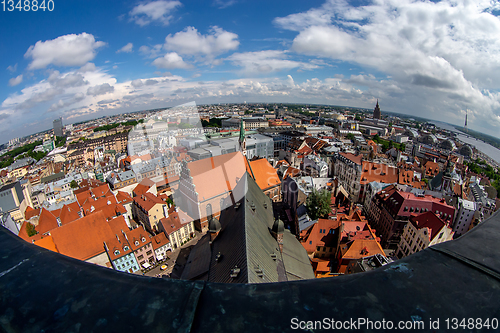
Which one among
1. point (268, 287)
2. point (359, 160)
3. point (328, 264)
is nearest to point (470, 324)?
point (268, 287)

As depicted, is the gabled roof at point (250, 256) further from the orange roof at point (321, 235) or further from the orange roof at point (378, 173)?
the orange roof at point (378, 173)

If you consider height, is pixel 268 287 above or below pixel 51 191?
above

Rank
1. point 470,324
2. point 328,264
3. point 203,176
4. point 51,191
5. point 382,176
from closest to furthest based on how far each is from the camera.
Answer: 1. point 470,324
2. point 328,264
3. point 203,176
4. point 382,176
5. point 51,191

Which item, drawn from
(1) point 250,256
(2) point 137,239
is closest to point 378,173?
(1) point 250,256

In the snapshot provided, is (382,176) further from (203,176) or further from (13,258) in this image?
(13,258)

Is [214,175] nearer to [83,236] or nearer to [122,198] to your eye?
[83,236]
